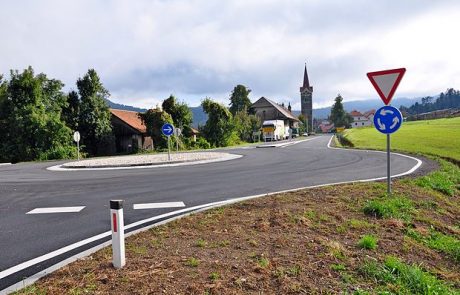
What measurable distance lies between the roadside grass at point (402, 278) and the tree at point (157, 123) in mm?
35526

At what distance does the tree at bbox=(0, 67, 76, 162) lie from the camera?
3372 centimetres

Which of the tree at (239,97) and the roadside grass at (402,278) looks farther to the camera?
the tree at (239,97)

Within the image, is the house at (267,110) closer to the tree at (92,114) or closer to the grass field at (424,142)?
the grass field at (424,142)

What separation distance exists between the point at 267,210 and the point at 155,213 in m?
2.22

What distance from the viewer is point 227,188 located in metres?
9.79

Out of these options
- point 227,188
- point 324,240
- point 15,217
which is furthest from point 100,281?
Answer: point 227,188

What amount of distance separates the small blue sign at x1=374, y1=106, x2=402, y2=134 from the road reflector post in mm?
5949

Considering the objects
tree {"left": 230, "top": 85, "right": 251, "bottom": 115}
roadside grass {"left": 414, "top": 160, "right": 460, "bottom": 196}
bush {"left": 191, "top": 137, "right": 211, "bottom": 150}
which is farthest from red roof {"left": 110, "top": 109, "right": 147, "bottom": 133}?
tree {"left": 230, "top": 85, "right": 251, "bottom": 115}

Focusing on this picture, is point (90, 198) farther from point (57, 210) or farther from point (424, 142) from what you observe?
point (424, 142)

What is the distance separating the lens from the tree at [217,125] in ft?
157

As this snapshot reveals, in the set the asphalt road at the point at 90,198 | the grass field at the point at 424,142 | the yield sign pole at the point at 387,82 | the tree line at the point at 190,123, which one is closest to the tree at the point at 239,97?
the tree line at the point at 190,123

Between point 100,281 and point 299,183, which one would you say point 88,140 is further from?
point 100,281

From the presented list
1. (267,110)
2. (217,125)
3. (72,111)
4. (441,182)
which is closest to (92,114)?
(72,111)

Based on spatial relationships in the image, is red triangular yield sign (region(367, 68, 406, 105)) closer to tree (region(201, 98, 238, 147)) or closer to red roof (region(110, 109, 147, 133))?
red roof (region(110, 109, 147, 133))
